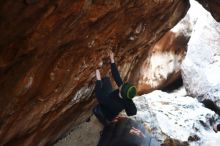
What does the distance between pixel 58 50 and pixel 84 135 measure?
3326 mm

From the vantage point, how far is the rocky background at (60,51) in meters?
3.44

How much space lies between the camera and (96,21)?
445 cm

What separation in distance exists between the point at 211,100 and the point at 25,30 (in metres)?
7.22

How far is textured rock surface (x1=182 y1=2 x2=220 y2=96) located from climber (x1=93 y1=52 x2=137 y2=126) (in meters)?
4.97

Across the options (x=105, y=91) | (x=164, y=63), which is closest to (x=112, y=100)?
(x=105, y=91)

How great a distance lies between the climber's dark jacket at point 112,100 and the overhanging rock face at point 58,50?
30 centimetres

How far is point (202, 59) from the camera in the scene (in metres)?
10.8

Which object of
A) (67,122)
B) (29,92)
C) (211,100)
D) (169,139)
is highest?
(29,92)

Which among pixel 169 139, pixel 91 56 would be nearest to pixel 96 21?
pixel 91 56

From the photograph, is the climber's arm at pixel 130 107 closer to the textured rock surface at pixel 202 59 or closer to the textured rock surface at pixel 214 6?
the textured rock surface at pixel 214 6

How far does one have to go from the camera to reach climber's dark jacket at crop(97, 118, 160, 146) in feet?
17.2

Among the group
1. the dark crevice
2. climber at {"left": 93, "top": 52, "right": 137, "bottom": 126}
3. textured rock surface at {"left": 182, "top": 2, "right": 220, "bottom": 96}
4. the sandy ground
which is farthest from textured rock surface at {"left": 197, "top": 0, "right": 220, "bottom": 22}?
the dark crevice

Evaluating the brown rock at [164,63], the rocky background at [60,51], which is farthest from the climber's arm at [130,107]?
the brown rock at [164,63]

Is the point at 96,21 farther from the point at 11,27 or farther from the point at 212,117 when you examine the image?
the point at 212,117
